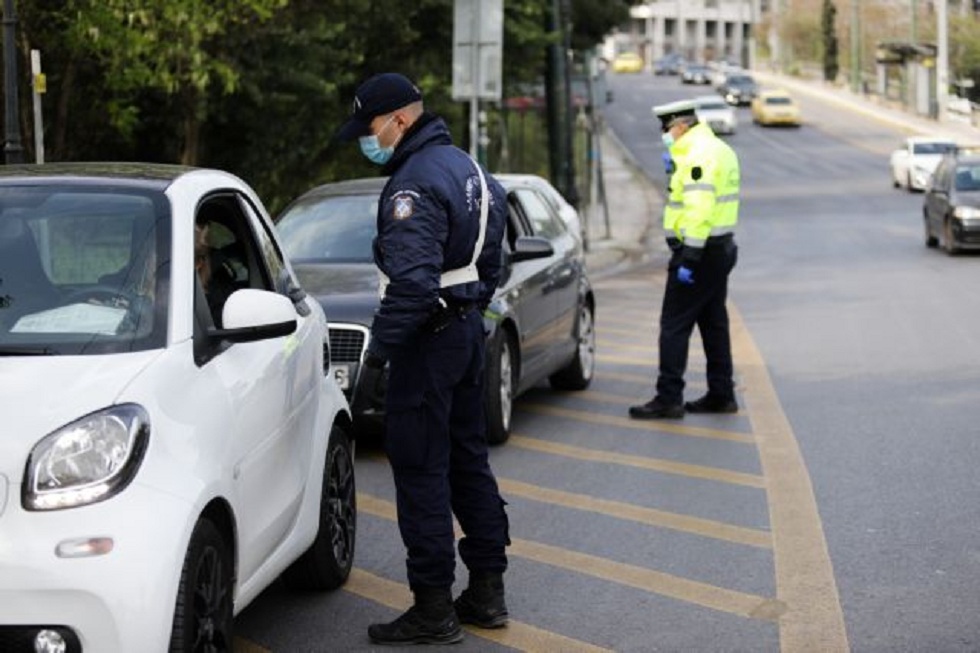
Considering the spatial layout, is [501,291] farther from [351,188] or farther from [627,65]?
[627,65]

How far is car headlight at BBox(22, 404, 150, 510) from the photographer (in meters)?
4.80

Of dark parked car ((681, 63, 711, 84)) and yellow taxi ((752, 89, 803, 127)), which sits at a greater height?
dark parked car ((681, 63, 711, 84))

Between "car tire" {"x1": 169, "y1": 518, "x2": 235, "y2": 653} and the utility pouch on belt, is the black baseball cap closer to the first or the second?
the utility pouch on belt

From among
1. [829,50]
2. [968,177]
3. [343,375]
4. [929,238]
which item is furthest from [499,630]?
[829,50]

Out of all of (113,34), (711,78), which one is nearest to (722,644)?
(113,34)

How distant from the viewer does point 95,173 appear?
629cm

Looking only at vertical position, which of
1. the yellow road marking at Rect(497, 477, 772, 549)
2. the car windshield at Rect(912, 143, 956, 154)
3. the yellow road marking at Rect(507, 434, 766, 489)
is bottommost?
the car windshield at Rect(912, 143, 956, 154)

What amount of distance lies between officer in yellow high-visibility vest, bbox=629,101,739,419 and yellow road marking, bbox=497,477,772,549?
8.10ft

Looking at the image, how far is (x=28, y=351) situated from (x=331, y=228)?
6612mm

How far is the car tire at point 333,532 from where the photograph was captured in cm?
702

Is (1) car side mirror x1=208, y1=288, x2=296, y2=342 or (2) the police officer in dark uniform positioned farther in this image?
(2) the police officer in dark uniform

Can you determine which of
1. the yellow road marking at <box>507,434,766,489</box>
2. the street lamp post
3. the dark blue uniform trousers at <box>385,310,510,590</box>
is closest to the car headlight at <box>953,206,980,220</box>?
the street lamp post

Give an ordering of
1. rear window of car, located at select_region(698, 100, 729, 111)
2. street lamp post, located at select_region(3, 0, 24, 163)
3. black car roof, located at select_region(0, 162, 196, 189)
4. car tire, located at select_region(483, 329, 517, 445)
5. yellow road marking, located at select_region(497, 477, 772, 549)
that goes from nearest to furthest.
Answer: black car roof, located at select_region(0, 162, 196, 189) < yellow road marking, located at select_region(497, 477, 772, 549) < car tire, located at select_region(483, 329, 517, 445) < street lamp post, located at select_region(3, 0, 24, 163) < rear window of car, located at select_region(698, 100, 729, 111)

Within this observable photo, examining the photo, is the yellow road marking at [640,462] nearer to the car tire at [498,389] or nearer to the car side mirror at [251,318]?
the car tire at [498,389]
